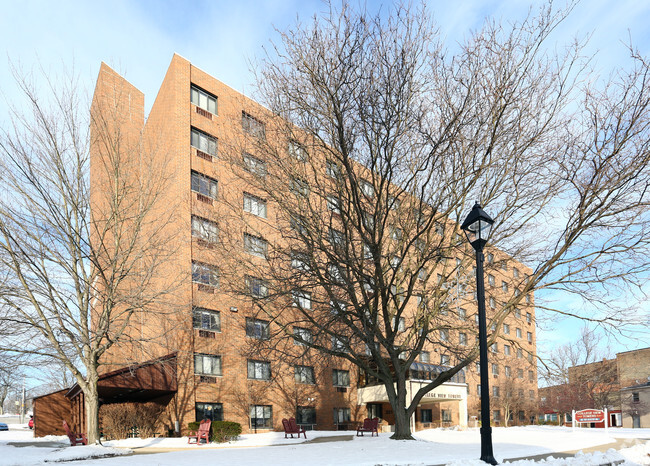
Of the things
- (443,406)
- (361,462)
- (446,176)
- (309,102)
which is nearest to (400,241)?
(446,176)

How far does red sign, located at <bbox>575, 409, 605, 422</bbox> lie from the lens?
24625 millimetres

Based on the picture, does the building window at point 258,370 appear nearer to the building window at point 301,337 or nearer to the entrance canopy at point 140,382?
the entrance canopy at point 140,382

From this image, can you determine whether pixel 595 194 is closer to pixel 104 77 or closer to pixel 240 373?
pixel 240 373

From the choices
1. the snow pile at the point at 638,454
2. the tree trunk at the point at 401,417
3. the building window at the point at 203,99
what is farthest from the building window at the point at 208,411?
the snow pile at the point at 638,454

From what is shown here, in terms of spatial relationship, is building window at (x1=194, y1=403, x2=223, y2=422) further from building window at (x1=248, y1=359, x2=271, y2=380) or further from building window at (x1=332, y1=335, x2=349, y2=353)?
building window at (x1=332, y1=335, x2=349, y2=353)

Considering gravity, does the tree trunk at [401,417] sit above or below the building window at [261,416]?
above

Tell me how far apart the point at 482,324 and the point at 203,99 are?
91.8 ft

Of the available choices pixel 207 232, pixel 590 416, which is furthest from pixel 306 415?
pixel 207 232

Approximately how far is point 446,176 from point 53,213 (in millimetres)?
14258

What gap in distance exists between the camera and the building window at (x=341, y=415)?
121ft

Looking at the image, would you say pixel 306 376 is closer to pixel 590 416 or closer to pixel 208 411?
pixel 208 411

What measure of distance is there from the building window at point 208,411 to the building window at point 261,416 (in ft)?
8.00

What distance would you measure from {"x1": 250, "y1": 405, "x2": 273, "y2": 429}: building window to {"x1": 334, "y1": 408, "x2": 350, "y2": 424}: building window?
A: 6806 millimetres

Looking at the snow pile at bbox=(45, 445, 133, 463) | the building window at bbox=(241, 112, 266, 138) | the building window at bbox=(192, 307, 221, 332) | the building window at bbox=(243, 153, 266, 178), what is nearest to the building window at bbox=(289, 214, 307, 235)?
the building window at bbox=(243, 153, 266, 178)
